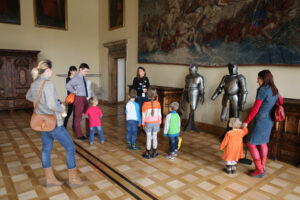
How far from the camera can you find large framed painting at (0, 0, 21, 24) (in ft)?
28.7

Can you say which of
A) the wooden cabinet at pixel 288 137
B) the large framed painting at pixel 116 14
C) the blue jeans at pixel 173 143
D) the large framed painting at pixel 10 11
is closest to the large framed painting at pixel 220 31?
the wooden cabinet at pixel 288 137

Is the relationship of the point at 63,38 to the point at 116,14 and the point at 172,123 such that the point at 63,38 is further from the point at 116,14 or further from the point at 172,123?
the point at 172,123

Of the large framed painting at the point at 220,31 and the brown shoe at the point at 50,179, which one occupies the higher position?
the large framed painting at the point at 220,31

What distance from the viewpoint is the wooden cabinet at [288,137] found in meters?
4.05

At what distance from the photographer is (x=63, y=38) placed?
10320 mm

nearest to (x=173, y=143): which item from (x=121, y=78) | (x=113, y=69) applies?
(x=113, y=69)

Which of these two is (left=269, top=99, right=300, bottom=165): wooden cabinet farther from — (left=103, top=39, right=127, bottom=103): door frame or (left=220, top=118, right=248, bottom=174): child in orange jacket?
(left=103, top=39, right=127, bottom=103): door frame

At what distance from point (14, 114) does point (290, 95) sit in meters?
8.68

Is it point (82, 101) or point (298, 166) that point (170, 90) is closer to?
point (82, 101)

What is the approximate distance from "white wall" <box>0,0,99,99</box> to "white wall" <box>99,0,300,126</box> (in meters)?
0.44

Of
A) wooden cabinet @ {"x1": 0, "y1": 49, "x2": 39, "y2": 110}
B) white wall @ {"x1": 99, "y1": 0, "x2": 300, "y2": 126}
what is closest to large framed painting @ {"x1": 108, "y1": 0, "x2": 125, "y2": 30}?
white wall @ {"x1": 99, "y1": 0, "x2": 300, "y2": 126}

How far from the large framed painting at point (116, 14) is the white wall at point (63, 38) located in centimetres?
137

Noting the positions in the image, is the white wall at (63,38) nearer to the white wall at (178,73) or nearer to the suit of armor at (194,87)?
the white wall at (178,73)

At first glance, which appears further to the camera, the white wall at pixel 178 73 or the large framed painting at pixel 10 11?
the large framed painting at pixel 10 11
